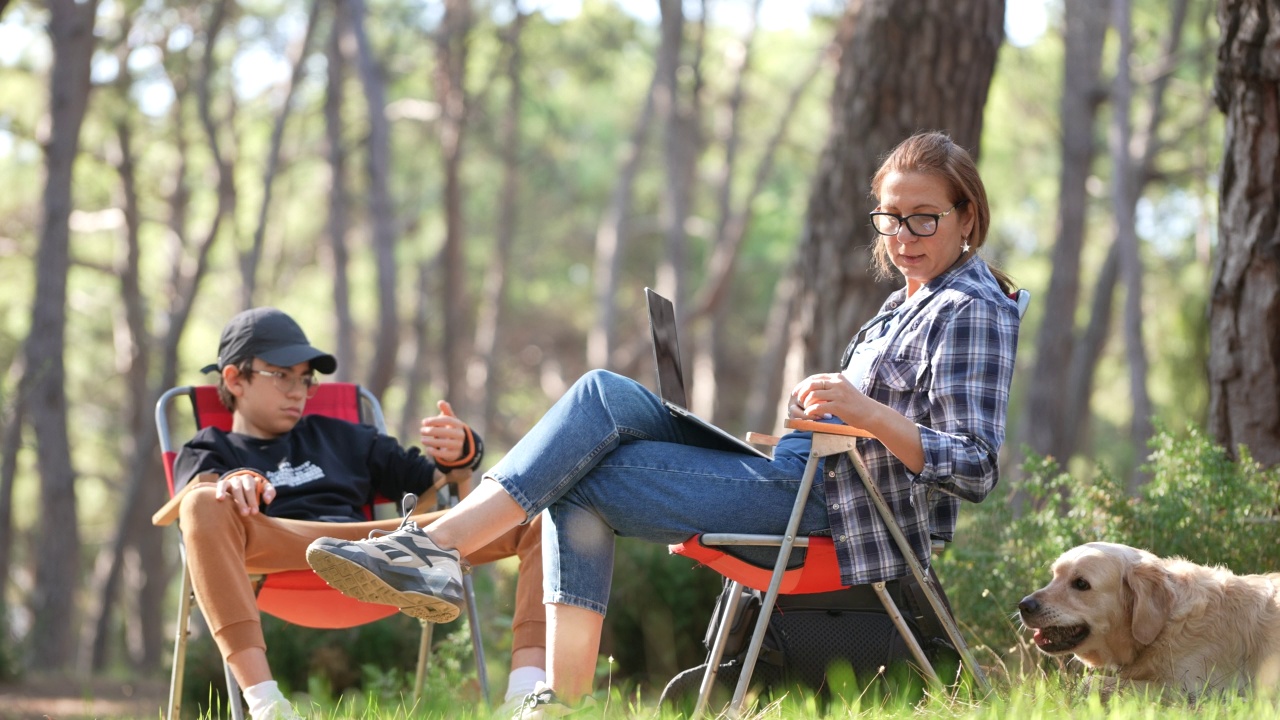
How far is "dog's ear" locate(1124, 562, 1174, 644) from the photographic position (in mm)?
2771

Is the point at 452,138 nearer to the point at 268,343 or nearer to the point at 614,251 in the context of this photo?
the point at 614,251

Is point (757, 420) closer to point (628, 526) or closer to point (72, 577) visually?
point (72, 577)

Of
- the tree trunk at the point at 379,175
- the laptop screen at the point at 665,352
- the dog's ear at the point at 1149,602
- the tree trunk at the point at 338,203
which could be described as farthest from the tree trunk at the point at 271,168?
the dog's ear at the point at 1149,602

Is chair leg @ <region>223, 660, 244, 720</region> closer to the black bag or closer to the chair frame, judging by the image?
the black bag

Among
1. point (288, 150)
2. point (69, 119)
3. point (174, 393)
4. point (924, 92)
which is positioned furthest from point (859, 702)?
point (288, 150)

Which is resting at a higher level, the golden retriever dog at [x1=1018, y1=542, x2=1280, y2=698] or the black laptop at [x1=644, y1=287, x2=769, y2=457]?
the black laptop at [x1=644, y1=287, x2=769, y2=457]

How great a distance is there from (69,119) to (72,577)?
3684 millimetres

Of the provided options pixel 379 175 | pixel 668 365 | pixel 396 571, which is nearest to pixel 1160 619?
pixel 668 365

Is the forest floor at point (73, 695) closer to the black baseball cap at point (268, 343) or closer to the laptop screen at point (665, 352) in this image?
the black baseball cap at point (268, 343)

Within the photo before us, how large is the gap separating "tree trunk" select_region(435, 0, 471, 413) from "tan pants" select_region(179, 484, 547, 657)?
1152cm

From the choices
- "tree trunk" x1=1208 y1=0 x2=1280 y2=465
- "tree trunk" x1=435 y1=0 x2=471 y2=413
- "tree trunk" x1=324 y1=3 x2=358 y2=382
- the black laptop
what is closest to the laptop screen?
the black laptop

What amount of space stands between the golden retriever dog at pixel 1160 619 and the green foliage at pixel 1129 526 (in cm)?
52

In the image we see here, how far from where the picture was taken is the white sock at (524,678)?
9.95 ft

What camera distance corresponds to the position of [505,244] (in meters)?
16.4
